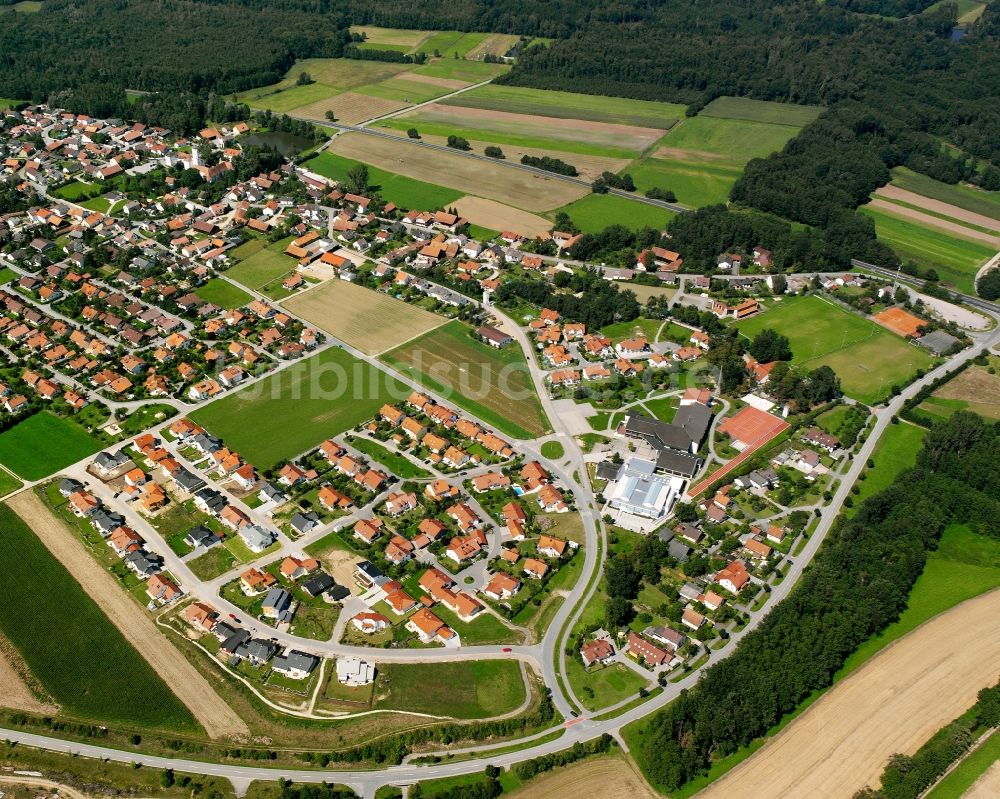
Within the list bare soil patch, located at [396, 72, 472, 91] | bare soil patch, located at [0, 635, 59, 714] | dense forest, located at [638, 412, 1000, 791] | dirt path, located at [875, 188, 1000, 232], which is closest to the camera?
dense forest, located at [638, 412, 1000, 791]

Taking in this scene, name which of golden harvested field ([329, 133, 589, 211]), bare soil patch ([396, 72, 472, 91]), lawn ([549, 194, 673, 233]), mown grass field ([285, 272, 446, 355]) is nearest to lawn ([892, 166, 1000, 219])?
lawn ([549, 194, 673, 233])

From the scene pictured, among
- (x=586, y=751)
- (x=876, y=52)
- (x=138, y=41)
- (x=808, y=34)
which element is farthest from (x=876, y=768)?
(x=138, y=41)

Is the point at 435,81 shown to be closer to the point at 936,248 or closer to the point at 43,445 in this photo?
the point at 936,248

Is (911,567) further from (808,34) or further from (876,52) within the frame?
(808,34)

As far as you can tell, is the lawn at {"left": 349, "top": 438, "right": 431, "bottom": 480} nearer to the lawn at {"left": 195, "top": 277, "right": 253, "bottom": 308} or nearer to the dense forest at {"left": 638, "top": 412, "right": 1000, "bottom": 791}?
the dense forest at {"left": 638, "top": 412, "right": 1000, "bottom": 791}

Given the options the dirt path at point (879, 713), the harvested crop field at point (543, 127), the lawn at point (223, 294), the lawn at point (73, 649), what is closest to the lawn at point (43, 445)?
the lawn at point (73, 649)

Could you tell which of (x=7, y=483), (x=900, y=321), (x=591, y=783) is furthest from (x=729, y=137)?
(x=591, y=783)
